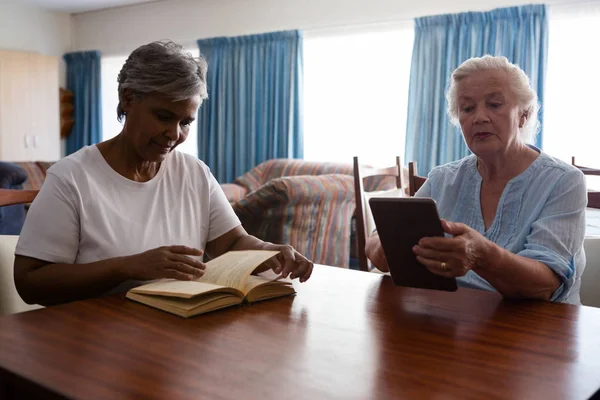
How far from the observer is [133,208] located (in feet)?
4.91

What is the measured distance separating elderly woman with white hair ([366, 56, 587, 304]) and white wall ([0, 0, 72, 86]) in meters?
6.76

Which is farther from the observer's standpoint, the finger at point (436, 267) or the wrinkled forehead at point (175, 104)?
the wrinkled forehead at point (175, 104)

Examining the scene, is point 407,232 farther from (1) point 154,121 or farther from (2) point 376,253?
(1) point 154,121

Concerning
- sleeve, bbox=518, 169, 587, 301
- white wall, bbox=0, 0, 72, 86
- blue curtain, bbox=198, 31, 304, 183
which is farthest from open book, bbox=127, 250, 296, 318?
white wall, bbox=0, 0, 72, 86

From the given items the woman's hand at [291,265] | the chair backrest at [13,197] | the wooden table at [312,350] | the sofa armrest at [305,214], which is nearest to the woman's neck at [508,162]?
the wooden table at [312,350]

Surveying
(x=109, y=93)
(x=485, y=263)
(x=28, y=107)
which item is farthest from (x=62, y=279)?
(x=109, y=93)

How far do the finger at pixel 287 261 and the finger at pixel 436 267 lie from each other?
30 centimetres

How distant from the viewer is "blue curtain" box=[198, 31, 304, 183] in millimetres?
5957

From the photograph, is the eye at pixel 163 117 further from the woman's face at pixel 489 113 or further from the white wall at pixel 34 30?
the white wall at pixel 34 30

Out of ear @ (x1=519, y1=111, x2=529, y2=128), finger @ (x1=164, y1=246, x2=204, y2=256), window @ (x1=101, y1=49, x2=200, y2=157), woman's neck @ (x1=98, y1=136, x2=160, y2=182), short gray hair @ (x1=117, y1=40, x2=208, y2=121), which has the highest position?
window @ (x1=101, y1=49, x2=200, y2=157)

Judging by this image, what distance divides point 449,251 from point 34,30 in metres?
7.45

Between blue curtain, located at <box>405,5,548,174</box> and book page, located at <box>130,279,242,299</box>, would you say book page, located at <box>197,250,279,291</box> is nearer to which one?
book page, located at <box>130,279,242,299</box>

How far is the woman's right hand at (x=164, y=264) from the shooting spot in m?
1.23

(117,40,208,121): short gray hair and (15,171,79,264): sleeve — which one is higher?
(117,40,208,121): short gray hair
